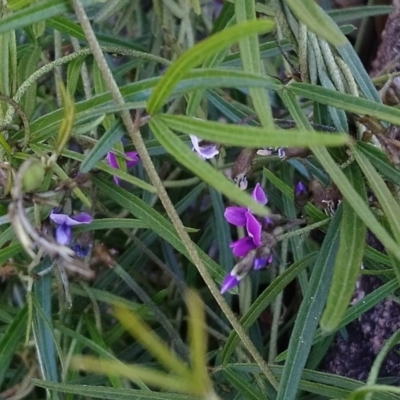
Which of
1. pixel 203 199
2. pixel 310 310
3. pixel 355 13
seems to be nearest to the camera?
pixel 310 310

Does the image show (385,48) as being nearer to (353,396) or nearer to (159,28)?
(159,28)

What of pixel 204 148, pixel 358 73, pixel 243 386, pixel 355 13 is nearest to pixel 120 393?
pixel 243 386

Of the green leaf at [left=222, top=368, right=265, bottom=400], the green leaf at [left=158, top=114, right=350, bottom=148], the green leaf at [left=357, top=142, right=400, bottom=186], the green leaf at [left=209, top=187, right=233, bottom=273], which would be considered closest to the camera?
the green leaf at [left=158, top=114, right=350, bottom=148]

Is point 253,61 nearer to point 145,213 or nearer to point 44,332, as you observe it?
point 145,213

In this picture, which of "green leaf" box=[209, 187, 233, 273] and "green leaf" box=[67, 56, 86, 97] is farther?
"green leaf" box=[209, 187, 233, 273]

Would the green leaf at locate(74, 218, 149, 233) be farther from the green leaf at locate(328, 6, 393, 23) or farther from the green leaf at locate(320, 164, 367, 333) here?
the green leaf at locate(328, 6, 393, 23)

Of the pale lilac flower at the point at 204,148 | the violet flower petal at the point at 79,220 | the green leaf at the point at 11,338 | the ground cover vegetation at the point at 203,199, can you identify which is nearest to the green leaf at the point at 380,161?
the ground cover vegetation at the point at 203,199

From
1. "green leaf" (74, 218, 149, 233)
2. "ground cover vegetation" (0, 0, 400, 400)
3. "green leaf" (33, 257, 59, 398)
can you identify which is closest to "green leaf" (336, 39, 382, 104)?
"ground cover vegetation" (0, 0, 400, 400)
